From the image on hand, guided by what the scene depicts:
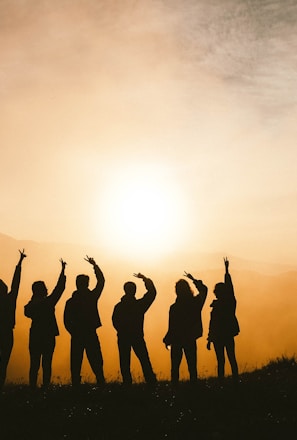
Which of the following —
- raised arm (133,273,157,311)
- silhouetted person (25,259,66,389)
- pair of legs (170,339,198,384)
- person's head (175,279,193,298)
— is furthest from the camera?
person's head (175,279,193,298)

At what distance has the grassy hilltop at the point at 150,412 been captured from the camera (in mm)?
8633

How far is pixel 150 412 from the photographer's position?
9906 millimetres

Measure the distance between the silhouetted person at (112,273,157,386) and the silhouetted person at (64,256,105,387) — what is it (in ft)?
2.00

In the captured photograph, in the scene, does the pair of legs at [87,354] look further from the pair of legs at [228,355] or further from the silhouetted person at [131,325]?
the pair of legs at [228,355]

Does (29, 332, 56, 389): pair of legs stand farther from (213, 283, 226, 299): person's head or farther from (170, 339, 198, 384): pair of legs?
(213, 283, 226, 299): person's head

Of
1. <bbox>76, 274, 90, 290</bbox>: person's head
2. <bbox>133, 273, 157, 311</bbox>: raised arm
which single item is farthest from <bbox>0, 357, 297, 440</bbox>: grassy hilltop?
<bbox>76, 274, 90, 290</bbox>: person's head

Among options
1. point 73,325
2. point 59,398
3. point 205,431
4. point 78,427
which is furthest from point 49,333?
point 205,431

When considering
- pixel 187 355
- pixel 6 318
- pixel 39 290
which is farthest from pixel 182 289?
pixel 6 318

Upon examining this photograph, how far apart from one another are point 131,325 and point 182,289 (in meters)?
1.58

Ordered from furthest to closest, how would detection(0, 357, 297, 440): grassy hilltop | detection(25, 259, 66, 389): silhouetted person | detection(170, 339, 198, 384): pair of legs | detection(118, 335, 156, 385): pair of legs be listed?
detection(170, 339, 198, 384): pair of legs < detection(118, 335, 156, 385): pair of legs < detection(25, 259, 66, 389): silhouetted person < detection(0, 357, 297, 440): grassy hilltop

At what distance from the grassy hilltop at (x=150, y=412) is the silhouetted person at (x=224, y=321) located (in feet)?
3.06

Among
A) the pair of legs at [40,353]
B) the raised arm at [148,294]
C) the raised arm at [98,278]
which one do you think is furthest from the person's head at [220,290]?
the pair of legs at [40,353]

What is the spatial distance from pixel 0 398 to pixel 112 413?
114 inches

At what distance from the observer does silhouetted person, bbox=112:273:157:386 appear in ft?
41.9
